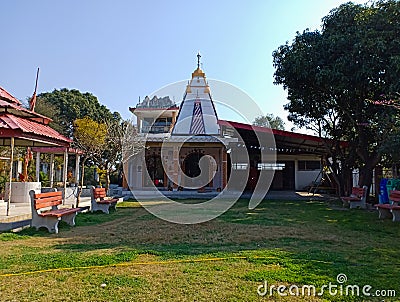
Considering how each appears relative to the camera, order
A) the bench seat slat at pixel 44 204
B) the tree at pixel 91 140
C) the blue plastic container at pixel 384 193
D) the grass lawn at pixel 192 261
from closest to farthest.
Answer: the grass lawn at pixel 192 261, the bench seat slat at pixel 44 204, the blue plastic container at pixel 384 193, the tree at pixel 91 140

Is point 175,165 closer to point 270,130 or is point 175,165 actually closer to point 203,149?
point 203,149

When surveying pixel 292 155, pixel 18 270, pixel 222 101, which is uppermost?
pixel 222 101

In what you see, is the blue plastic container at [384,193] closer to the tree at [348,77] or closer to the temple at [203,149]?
the tree at [348,77]

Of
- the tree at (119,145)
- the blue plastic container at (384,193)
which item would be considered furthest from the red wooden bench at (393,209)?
the tree at (119,145)

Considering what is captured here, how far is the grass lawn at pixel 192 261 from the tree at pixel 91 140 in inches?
404

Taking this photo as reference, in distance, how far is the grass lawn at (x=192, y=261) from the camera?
3.79 m

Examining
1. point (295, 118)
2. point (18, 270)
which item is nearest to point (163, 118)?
point (295, 118)

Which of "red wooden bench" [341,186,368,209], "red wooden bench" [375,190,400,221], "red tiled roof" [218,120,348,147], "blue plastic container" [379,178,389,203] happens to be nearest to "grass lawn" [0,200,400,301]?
"red wooden bench" [375,190,400,221]

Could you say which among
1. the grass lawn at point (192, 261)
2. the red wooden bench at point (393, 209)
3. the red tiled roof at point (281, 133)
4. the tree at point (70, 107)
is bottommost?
the grass lawn at point (192, 261)

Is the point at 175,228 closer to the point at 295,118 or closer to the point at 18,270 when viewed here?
the point at 18,270

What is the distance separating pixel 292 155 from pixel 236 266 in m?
21.4

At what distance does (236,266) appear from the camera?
4711mm

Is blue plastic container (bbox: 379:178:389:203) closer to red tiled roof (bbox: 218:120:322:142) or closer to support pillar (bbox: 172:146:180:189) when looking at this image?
red tiled roof (bbox: 218:120:322:142)

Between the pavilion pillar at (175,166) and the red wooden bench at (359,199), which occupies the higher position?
the pavilion pillar at (175,166)
